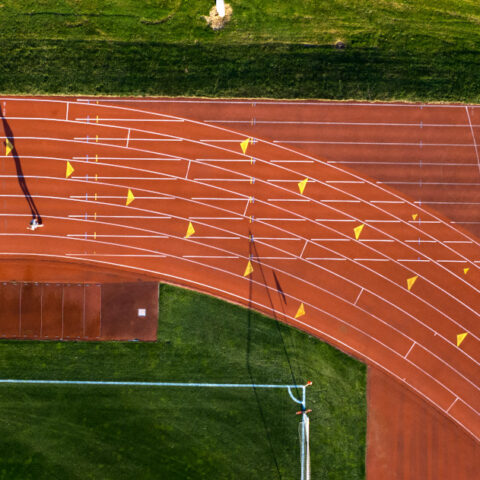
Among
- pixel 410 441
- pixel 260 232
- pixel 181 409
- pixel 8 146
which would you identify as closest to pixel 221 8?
pixel 260 232

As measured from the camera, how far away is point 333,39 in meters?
13.6

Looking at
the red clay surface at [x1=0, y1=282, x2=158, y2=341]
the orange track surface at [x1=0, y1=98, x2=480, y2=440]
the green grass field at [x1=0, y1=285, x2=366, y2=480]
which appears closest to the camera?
the green grass field at [x1=0, y1=285, x2=366, y2=480]

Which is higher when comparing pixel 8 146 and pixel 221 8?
pixel 221 8

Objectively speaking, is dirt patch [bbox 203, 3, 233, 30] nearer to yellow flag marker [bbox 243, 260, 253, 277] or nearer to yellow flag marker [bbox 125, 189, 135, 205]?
yellow flag marker [bbox 125, 189, 135, 205]

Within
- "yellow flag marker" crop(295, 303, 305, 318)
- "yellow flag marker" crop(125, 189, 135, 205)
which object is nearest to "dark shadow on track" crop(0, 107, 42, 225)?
"yellow flag marker" crop(125, 189, 135, 205)

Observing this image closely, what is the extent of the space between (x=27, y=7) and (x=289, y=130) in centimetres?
1094

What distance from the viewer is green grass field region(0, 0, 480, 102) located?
13.4m

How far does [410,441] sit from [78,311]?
13461mm

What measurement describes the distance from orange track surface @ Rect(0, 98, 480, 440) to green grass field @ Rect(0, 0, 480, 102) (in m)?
1.04

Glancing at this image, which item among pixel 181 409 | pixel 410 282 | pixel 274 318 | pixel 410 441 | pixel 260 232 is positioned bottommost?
pixel 410 441

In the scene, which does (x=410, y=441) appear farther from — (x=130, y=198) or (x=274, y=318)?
(x=130, y=198)

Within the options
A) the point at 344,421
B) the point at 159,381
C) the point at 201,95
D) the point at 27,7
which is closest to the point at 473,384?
the point at 344,421

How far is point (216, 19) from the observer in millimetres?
13578

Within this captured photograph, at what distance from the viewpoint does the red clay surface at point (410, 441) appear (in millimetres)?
13469
